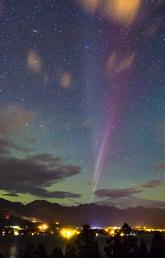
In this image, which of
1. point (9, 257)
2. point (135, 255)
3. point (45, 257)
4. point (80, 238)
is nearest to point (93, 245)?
point (80, 238)

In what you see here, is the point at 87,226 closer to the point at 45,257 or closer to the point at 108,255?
the point at 108,255

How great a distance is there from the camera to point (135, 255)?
199 feet

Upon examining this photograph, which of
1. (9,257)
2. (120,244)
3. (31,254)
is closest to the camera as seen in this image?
(120,244)

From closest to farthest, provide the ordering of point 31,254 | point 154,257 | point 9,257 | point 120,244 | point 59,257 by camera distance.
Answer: point 120,244
point 154,257
point 59,257
point 31,254
point 9,257

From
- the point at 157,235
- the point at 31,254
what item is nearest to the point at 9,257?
the point at 31,254

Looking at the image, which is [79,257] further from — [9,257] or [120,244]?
A: [9,257]

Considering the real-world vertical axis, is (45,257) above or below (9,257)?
below

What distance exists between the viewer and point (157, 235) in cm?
6969

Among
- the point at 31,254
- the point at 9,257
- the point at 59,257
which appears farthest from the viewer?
the point at 9,257

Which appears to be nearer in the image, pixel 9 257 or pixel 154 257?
pixel 154 257

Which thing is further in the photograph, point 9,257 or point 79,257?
point 9,257

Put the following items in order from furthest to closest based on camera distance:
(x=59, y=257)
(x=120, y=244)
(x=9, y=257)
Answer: (x=9, y=257), (x=59, y=257), (x=120, y=244)

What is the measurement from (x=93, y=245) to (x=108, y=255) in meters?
2.57

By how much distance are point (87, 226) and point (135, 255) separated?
8871mm
